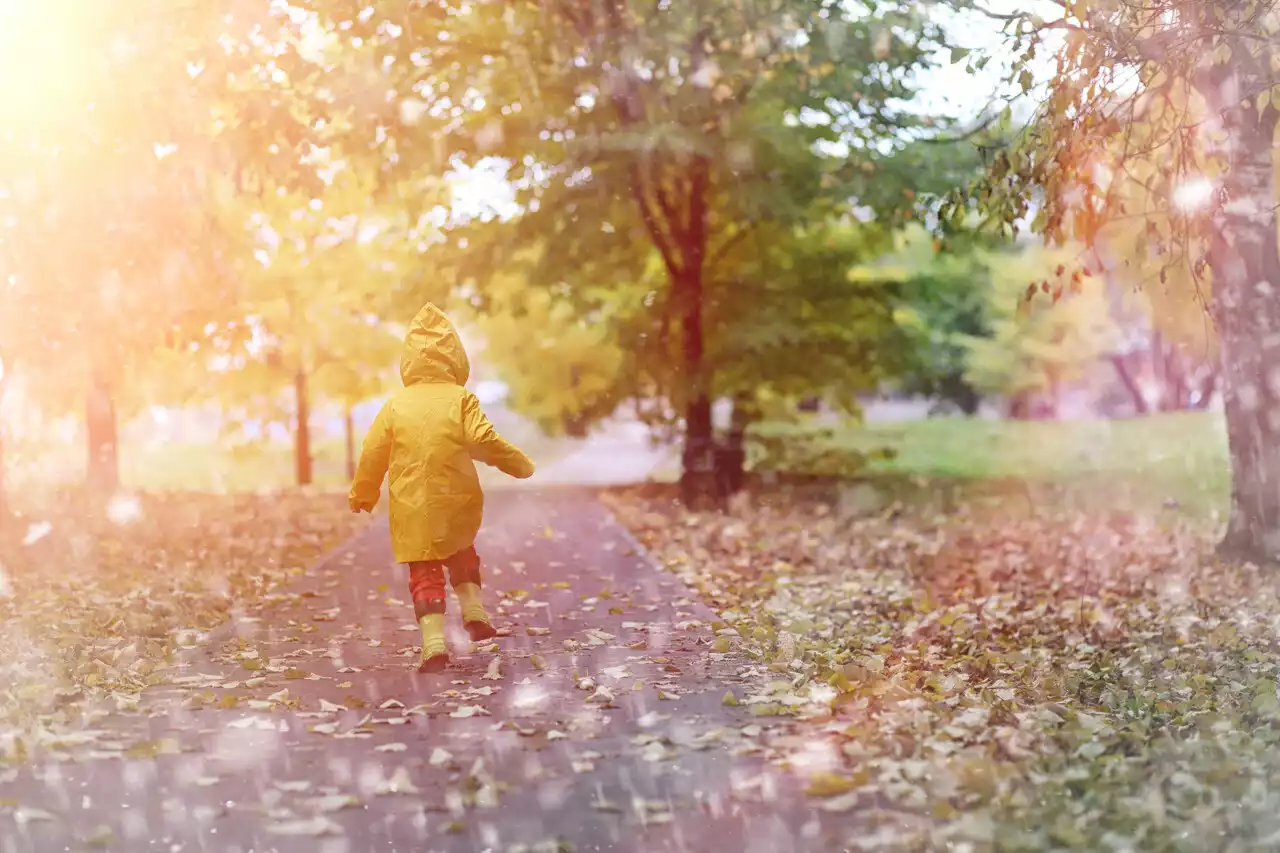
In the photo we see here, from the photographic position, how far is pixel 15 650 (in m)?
8.93

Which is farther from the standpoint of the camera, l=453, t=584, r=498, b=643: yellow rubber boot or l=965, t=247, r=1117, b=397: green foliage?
l=965, t=247, r=1117, b=397: green foliage

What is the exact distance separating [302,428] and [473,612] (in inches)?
912

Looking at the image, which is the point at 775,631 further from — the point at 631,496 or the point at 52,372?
the point at 631,496

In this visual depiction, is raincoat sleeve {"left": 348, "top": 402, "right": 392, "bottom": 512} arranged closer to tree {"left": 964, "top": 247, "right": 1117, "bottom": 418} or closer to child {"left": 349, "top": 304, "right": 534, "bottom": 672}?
child {"left": 349, "top": 304, "right": 534, "bottom": 672}

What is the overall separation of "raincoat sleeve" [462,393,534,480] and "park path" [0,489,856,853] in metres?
1.14

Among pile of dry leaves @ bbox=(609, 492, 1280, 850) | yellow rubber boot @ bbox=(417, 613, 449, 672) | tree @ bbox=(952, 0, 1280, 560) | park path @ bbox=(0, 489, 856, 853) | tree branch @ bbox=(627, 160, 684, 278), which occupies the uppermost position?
tree branch @ bbox=(627, 160, 684, 278)

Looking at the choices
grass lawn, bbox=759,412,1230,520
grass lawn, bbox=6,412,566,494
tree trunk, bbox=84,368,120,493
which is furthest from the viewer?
grass lawn, bbox=6,412,566,494

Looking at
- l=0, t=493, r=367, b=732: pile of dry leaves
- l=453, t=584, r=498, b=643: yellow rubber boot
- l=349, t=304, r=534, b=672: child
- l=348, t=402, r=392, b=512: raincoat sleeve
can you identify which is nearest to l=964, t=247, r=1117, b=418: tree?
l=0, t=493, r=367, b=732: pile of dry leaves

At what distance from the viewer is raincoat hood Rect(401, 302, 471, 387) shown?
8.27 metres

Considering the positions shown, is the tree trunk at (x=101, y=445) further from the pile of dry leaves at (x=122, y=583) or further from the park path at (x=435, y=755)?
the park path at (x=435, y=755)

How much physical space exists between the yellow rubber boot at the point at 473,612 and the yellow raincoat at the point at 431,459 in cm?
35

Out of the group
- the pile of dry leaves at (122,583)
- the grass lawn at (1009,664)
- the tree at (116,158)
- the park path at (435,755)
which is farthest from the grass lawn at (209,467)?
the park path at (435,755)

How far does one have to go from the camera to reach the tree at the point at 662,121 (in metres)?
15.8

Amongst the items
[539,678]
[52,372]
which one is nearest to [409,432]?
[539,678]
